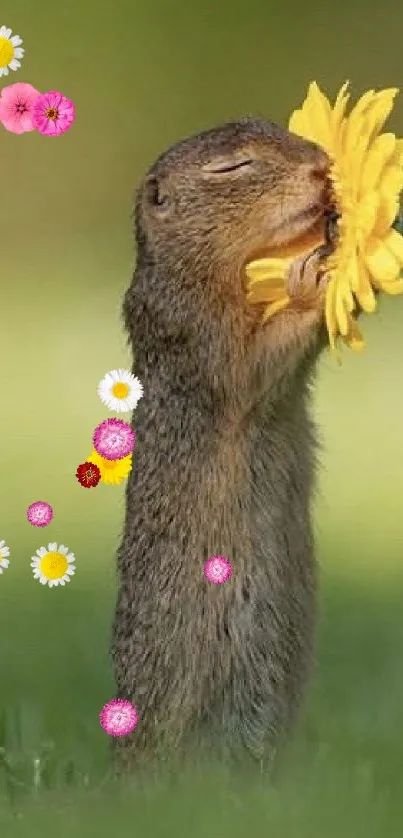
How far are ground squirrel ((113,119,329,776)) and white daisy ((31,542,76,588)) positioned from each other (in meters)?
0.15

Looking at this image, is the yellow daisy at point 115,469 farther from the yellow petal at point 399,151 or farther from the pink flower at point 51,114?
the yellow petal at point 399,151

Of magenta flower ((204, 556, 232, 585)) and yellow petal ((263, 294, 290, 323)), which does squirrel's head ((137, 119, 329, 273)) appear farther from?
magenta flower ((204, 556, 232, 585))

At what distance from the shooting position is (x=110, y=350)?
14.3 ft

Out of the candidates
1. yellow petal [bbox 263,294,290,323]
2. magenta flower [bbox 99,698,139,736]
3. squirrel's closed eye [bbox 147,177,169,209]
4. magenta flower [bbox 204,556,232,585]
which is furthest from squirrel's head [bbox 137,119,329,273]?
magenta flower [bbox 99,698,139,736]

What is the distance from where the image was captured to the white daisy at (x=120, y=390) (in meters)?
4.10

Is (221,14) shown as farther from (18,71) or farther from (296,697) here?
(296,697)

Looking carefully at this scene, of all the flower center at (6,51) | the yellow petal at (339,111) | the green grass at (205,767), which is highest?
the flower center at (6,51)

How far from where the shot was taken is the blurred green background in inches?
171

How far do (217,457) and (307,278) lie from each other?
420 mm

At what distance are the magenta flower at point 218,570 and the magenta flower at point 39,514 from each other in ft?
1.41

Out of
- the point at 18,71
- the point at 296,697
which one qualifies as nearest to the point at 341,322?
the point at 296,697

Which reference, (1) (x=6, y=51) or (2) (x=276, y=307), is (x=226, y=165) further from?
(1) (x=6, y=51)

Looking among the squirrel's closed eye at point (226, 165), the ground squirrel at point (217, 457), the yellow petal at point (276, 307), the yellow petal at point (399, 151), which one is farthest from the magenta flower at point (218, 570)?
the yellow petal at point (399, 151)

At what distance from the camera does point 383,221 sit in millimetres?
3729
